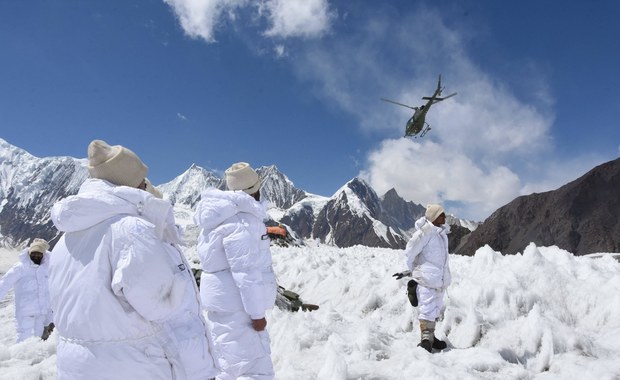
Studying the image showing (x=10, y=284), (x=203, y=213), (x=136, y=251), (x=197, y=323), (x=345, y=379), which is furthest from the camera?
(x=10, y=284)

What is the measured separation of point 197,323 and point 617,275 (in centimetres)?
760

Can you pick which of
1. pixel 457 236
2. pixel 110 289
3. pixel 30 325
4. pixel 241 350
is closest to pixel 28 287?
pixel 30 325

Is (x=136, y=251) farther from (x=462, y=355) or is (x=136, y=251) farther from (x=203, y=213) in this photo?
(x=462, y=355)

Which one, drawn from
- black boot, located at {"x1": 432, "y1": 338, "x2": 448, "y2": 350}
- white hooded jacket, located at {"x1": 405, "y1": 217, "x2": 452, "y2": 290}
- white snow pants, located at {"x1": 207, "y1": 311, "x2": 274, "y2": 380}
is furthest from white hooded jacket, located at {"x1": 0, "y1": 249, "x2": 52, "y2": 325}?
black boot, located at {"x1": 432, "y1": 338, "x2": 448, "y2": 350}

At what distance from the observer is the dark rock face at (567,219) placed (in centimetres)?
6988

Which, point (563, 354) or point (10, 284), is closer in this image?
point (563, 354)

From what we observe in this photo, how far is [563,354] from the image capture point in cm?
525

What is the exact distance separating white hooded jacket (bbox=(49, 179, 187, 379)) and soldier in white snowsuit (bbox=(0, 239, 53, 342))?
8.60 m

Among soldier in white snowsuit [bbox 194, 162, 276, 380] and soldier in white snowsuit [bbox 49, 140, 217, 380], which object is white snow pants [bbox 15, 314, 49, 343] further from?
soldier in white snowsuit [bbox 49, 140, 217, 380]

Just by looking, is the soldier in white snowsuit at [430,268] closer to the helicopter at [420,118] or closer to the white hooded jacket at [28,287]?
the white hooded jacket at [28,287]

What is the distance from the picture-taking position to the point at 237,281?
12.2ft

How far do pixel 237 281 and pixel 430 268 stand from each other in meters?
3.85

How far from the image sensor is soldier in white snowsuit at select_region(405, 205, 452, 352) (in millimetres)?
6262

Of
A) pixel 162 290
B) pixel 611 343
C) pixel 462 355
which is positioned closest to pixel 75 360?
pixel 162 290
